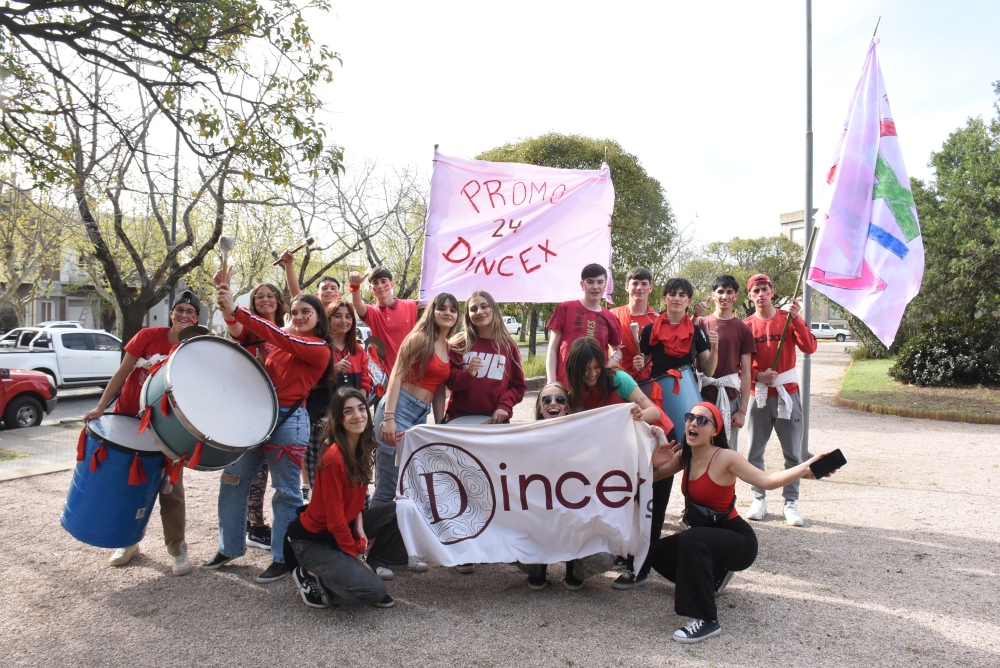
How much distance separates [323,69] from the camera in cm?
671

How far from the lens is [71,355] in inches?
637

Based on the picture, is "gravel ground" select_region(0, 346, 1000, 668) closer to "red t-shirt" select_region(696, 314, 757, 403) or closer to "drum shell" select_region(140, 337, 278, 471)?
"drum shell" select_region(140, 337, 278, 471)

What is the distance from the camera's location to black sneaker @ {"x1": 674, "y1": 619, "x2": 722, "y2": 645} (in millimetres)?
3627

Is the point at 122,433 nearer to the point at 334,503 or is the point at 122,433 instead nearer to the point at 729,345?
the point at 334,503

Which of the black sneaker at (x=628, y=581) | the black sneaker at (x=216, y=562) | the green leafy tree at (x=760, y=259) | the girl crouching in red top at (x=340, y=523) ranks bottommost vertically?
the black sneaker at (x=216, y=562)

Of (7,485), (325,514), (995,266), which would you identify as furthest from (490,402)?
(995,266)

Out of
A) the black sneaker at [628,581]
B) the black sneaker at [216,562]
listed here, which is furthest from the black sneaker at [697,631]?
the black sneaker at [216,562]

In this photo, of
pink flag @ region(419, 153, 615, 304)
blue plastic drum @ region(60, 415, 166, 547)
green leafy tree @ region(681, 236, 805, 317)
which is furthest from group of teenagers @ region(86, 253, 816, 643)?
green leafy tree @ region(681, 236, 805, 317)

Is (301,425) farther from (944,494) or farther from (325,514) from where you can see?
(944,494)

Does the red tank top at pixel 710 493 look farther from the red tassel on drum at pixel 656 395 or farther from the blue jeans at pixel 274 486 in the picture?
the blue jeans at pixel 274 486

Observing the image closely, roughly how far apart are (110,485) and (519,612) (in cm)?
253

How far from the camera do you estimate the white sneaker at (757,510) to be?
5926 millimetres

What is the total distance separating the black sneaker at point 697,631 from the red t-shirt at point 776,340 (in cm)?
293

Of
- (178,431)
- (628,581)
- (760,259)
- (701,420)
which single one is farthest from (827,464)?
(760,259)
